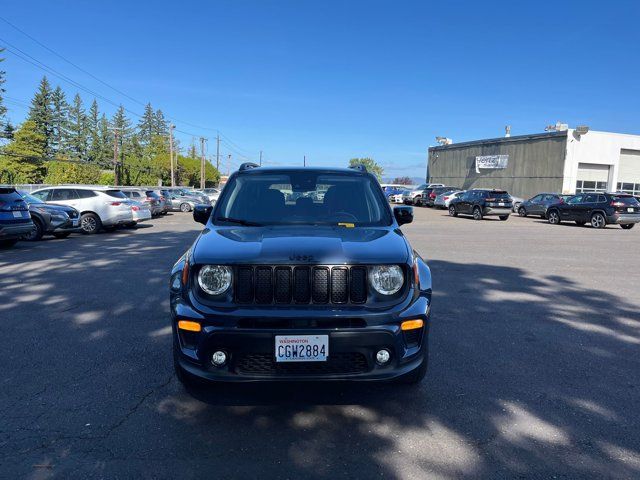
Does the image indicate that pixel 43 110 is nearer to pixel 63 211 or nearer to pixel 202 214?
pixel 63 211

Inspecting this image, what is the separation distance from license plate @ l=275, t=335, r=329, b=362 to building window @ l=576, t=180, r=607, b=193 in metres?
41.9

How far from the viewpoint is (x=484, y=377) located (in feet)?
13.4

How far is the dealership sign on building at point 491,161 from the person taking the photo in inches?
1718

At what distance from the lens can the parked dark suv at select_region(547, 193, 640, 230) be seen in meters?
20.4

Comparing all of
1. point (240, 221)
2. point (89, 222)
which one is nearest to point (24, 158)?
point (89, 222)

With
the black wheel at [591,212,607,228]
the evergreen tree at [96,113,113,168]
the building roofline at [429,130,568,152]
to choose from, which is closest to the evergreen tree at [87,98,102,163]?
the evergreen tree at [96,113,113,168]

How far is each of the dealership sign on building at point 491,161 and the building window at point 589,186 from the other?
21.2ft

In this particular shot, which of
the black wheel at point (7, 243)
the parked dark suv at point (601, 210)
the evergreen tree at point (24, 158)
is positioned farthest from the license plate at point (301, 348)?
the evergreen tree at point (24, 158)

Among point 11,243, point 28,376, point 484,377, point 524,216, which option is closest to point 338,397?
point 484,377

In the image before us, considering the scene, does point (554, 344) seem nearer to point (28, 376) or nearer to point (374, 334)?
point (374, 334)

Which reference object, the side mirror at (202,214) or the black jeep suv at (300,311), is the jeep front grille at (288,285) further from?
the side mirror at (202,214)

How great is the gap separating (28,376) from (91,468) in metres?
1.67

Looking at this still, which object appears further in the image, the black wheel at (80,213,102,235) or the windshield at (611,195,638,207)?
the windshield at (611,195,638,207)

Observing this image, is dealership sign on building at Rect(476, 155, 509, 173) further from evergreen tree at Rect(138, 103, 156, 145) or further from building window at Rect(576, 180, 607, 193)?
evergreen tree at Rect(138, 103, 156, 145)
